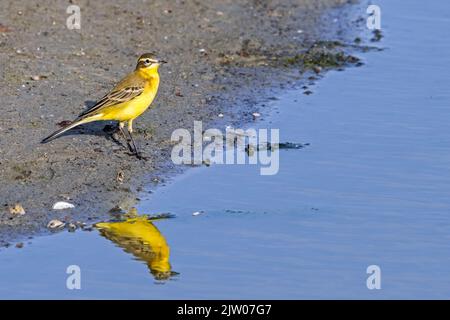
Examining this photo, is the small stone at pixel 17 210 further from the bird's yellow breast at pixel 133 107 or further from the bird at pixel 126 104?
the bird's yellow breast at pixel 133 107

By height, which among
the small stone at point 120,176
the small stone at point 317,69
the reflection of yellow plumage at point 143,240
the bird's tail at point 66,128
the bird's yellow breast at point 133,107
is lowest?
the reflection of yellow plumage at point 143,240

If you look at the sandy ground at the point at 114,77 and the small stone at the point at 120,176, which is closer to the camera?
the sandy ground at the point at 114,77

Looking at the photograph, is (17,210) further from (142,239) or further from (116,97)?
(116,97)

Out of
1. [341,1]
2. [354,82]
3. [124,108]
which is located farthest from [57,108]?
[341,1]

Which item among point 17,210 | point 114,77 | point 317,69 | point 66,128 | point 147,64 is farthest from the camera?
point 317,69

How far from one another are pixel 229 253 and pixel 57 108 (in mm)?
4033

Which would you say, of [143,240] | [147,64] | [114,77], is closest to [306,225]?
[143,240]

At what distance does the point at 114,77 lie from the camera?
47.1ft

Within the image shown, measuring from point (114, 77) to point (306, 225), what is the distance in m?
4.63

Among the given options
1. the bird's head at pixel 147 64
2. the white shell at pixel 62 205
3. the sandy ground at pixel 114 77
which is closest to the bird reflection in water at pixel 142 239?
the sandy ground at pixel 114 77

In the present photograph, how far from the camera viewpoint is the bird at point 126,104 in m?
12.3

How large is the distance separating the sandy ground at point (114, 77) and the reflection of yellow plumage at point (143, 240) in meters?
0.30
